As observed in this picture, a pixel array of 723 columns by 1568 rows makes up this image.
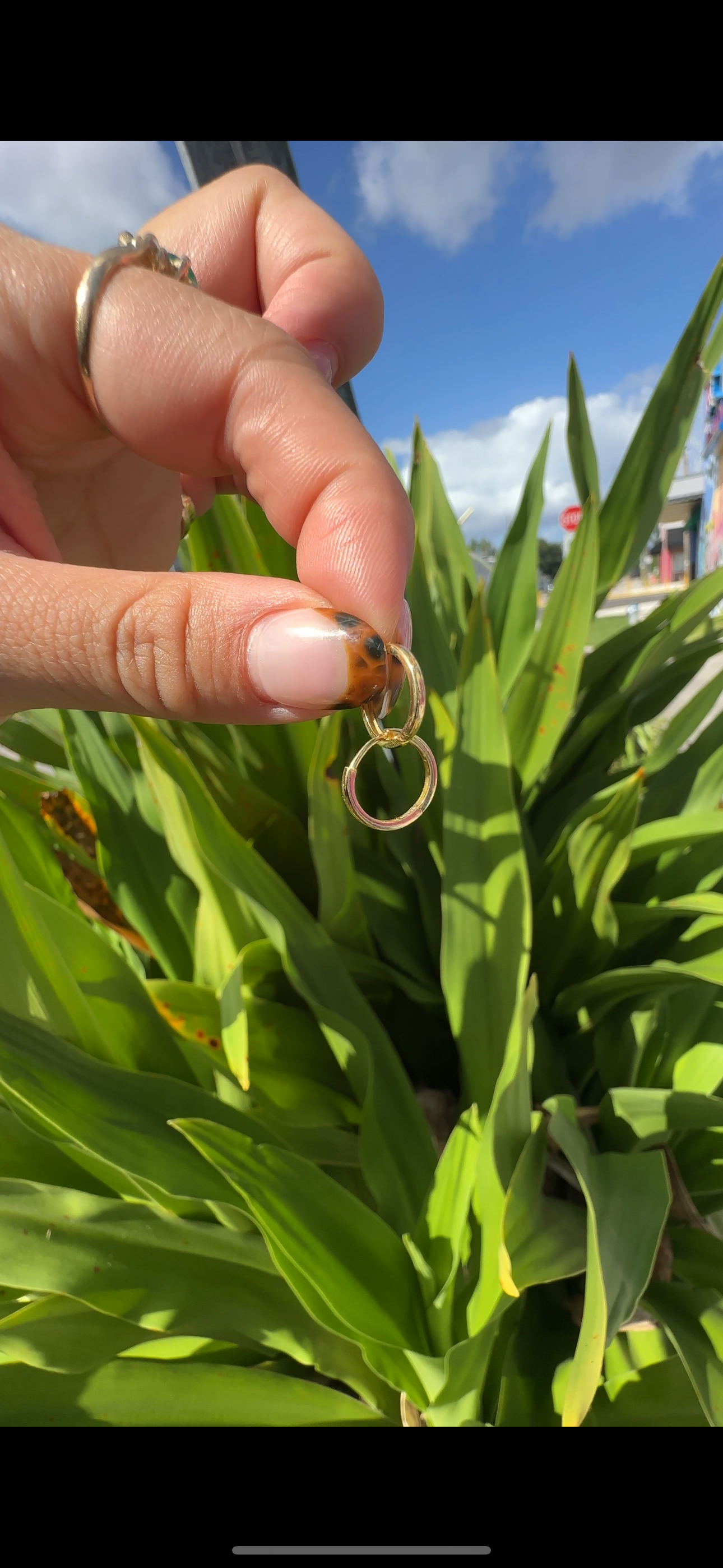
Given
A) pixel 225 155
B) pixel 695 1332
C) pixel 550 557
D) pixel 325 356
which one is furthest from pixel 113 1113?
pixel 550 557

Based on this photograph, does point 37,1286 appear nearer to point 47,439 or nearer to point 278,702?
point 278,702

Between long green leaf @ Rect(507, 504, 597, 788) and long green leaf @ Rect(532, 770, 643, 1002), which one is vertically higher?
long green leaf @ Rect(507, 504, 597, 788)

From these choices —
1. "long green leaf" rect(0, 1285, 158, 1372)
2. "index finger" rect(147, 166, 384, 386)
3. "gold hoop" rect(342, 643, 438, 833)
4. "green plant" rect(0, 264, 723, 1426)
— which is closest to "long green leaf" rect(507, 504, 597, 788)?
"green plant" rect(0, 264, 723, 1426)

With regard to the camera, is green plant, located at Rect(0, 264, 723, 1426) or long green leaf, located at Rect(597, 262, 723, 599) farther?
long green leaf, located at Rect(597, 262, 723, 599)

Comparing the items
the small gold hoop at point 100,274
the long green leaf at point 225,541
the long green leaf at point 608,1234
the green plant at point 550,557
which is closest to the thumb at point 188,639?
the small gold hoop at point 100,274

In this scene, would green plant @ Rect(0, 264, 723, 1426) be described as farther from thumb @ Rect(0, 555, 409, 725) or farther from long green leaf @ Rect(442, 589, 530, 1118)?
thumb @ Rect(0, 555, 409, 725)

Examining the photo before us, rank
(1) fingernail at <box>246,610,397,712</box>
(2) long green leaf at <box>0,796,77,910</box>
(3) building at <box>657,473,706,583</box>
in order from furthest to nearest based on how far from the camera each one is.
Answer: (3) building at <box>657,473,706,583</box>
(2) long green leaf at <box>0,796,77,910</box>
(1) fingernail at <box>246,610,397,712</box>

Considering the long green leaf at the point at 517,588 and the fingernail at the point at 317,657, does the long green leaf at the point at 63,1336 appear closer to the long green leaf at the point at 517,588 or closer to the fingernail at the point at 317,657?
the fingernail at the point at 317,657

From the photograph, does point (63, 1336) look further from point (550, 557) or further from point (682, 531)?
point (550, 557)
